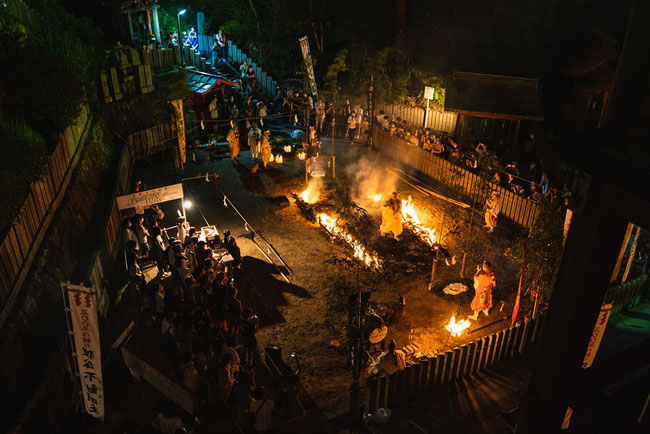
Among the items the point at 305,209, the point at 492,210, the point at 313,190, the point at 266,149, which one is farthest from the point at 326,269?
the point at 266,149

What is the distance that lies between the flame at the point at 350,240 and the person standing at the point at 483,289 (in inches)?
135

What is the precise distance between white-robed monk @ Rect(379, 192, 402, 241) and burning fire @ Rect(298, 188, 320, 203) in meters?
4.05

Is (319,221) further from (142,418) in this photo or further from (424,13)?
(424,13)

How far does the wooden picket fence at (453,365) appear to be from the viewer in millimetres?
9773

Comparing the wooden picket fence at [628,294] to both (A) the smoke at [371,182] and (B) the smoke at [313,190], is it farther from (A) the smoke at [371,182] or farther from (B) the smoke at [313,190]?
(B) the smoke at [313,190]

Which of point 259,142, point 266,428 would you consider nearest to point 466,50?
point 259,142

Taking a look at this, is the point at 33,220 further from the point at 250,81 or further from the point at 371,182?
the point at 250,81

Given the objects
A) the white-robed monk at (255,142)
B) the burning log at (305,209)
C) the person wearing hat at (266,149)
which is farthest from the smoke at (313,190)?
the white-robed monk at (255,142)

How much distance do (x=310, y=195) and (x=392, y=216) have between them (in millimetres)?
4899

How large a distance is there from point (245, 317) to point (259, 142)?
1290 centimetres

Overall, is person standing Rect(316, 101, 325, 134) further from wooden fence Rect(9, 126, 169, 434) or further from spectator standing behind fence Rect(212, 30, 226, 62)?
wooden fence Rect(9, 126, 169, 434)

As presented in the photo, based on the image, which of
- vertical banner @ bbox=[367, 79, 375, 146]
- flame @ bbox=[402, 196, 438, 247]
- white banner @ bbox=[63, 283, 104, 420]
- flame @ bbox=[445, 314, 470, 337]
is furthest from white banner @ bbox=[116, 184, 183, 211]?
vertical banner @ bbox=[367, 79, 375, 146]

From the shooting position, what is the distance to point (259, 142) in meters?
22.2

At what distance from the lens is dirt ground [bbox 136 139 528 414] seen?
1235 cm
